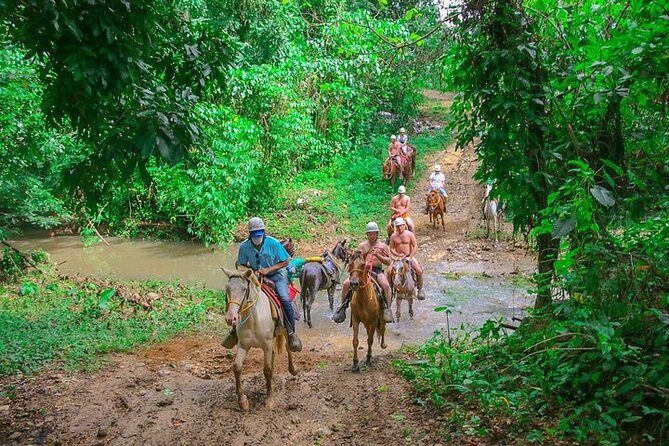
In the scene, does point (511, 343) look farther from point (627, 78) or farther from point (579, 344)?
point (627, 78)

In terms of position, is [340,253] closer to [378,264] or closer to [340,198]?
[378,264]

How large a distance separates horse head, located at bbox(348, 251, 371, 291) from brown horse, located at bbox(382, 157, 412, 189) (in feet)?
45.7

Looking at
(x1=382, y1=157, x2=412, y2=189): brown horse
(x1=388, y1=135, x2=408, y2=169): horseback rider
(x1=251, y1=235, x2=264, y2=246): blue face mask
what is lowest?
(x1=251, y1=235, x2=264, y2=246): blue face mask

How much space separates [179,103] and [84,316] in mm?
7023

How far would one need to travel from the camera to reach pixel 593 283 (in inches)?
187

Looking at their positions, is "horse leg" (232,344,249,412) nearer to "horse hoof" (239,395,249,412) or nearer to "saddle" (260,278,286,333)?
"horse hoof" (239,395,249,412)

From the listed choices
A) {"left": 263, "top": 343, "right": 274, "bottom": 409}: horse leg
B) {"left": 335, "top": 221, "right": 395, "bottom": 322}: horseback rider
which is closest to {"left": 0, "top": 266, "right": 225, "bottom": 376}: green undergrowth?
{"left": 263, "top": 343, "right": 274, "bottom": 409}: horse leg

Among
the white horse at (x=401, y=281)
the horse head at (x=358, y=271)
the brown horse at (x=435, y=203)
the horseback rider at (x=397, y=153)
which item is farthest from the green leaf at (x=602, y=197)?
the horseback rider at (x=397, y=153)

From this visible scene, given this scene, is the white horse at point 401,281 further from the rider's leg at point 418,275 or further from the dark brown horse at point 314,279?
the dark brown horse at point 314,279

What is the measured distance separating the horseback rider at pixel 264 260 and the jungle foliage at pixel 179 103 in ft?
3.70

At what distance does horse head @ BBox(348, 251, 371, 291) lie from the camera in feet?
27.6

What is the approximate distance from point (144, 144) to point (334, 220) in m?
16.1

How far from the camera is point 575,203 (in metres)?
4.43

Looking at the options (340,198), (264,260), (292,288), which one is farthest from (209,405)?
(340,198)
